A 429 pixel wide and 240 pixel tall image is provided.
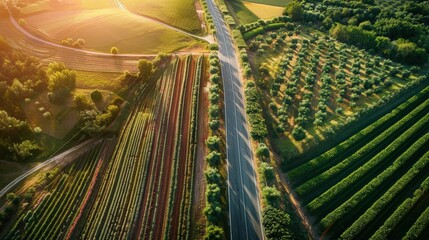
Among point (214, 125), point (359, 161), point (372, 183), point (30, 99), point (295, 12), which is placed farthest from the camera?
point (295, 12)

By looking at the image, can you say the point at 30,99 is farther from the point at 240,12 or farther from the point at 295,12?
the point at 295,12

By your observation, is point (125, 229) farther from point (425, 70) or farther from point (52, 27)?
point (425, 70)

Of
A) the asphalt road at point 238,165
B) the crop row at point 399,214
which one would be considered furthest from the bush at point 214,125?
the crop row at point 399,214

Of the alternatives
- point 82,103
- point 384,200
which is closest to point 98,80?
point 82,103

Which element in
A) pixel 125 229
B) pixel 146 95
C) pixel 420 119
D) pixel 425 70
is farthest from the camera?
pixel 425 70

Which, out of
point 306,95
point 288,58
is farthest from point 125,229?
point 288,58

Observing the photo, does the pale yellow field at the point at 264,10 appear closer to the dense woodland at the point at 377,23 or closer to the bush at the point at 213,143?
the dense woodland at the point at 377,23

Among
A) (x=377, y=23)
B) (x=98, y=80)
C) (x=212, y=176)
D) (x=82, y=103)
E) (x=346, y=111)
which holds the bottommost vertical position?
(x=212, y=176)
